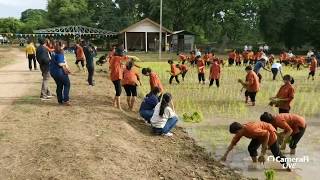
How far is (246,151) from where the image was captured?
1030cm

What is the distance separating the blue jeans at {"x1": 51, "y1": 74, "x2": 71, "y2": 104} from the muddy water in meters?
3.26

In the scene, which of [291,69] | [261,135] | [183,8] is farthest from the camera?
[183,8]

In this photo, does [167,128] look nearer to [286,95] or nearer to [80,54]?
[286,95]

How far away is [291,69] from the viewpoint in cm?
3312

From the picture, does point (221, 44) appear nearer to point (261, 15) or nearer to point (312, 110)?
point (261, 15)

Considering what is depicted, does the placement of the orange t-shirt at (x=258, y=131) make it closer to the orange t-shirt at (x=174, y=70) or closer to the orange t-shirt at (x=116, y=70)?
the orange t-shirt at (x=116, y=70)

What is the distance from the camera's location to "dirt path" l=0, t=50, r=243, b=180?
7.90 m

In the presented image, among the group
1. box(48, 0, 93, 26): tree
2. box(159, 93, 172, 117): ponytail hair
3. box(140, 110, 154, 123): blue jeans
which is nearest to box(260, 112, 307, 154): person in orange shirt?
box(159, 93, 172, 117): ponytail hair

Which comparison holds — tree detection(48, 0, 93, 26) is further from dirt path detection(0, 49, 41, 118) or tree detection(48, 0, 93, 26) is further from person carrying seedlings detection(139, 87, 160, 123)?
person carrying seedlings detection(139, 87, 160, 123)

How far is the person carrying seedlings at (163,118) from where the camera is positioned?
11.2 m

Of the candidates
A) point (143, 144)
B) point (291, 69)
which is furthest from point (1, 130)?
point (291, 69)

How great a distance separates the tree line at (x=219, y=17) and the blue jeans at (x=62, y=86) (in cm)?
4508

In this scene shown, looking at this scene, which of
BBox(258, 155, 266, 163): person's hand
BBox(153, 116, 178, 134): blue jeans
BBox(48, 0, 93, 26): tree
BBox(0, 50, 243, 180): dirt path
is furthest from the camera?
BBox(48, 0, 93, 26): tree

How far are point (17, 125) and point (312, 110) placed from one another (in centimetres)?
909
